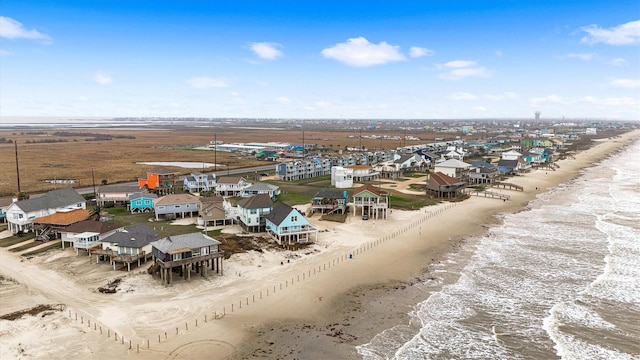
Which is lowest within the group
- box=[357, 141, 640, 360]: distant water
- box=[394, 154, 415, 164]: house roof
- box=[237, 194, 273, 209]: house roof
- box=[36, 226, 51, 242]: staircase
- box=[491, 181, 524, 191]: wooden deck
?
box=[357, 141, 640, 360]: distant water

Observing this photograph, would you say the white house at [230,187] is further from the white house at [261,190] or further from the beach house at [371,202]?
the beach house at [371,202]

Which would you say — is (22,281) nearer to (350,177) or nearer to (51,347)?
(51,347)

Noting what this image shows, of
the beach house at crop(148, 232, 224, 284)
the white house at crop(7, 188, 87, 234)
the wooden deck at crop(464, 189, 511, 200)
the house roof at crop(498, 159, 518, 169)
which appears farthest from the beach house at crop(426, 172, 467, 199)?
the white house at crop(7, 188, 87, 234)

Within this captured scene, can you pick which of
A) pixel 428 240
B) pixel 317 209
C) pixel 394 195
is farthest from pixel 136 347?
pixel 394 195

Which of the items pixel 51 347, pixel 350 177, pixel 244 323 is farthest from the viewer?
pixel 350 177

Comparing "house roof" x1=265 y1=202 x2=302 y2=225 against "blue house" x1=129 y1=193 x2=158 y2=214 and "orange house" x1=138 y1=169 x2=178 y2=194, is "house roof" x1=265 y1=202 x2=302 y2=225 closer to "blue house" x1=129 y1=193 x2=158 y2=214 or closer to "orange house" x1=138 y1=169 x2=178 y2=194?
"blue house" x1=129 y1=193 x2=158 y2=214

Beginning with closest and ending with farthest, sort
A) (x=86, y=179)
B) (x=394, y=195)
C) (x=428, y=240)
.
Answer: (x=428, y=240)
(x=394, y=195)
(x=86, y=179)

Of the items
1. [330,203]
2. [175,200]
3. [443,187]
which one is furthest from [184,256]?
[443,187]

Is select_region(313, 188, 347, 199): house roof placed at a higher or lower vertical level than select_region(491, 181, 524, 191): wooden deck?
higher
